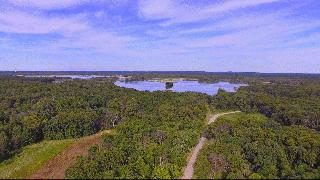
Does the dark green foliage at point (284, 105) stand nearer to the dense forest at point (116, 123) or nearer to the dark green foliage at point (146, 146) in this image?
the dense forest at point (116, 123)

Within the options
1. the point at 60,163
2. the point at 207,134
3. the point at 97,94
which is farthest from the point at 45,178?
the point at 97,94

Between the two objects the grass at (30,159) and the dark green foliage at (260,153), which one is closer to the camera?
the dark green foliage at (260,153)

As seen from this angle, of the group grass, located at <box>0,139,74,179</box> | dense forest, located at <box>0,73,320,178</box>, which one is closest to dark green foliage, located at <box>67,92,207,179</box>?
dense forest, located at <box>0,73,320,178</box>

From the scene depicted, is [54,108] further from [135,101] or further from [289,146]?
[289,146]

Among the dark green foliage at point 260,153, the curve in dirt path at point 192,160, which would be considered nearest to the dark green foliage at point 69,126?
the curve in dirt path at point 192,160

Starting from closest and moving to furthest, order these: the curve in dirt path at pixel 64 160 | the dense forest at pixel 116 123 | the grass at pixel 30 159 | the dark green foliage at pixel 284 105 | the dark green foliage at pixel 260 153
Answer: the dark green foliage at pixel 260 153 → the curve in dirt path at pixel 64 160 → the dense forest at pixel 116 123 → the grass at pixel 30 159 → the dark green foliage at pixel 284 105
